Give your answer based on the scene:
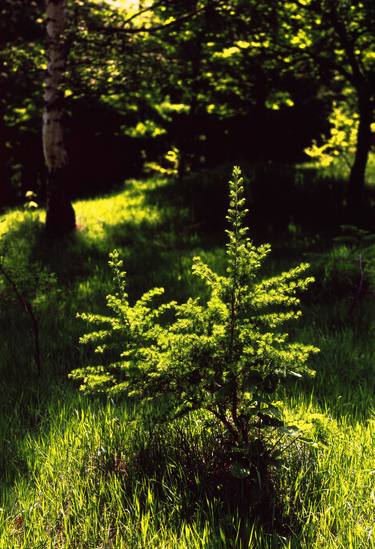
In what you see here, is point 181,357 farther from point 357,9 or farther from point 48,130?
point 357,9

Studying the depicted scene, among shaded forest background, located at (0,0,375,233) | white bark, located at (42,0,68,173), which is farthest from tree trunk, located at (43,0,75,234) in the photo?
shaded forest background, located at (0,0,375,233)

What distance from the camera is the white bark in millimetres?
7520

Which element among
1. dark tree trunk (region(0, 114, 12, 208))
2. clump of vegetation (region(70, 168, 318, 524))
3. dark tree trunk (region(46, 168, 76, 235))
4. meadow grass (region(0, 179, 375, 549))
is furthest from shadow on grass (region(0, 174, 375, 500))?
dark tree trunk (region(0, 114, 12, 208))

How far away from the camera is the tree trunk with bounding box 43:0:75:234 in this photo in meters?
7.54

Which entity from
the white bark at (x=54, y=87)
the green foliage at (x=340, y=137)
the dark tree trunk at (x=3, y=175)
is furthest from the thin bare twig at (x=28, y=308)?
the dark tree trunk at (x=3, y=175)

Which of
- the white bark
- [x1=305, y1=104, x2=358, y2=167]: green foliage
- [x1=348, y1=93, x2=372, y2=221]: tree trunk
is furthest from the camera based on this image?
[x1=305, y1=104, x2=358, y2=167]: green foliage

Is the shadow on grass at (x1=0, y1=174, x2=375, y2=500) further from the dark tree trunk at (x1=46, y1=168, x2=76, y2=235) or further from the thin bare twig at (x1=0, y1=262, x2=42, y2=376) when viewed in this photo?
the dark tree trunk at (x1=46, y1=168, x2=76, y2=235)

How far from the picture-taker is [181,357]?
256 centimetres

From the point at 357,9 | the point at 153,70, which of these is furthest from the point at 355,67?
the point at 153,70

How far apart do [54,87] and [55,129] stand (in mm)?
588

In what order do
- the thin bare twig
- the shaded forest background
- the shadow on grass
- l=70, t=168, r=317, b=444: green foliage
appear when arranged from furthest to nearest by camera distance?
the shaded forest background
the thin bare twig
the shadow on grass
l=70, t=168, r=317, b=444: green foliage

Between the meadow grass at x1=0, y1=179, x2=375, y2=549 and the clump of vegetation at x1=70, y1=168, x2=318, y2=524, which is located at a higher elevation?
the clump of vegetation at x1=70, y1=168, x2=318, y2=524

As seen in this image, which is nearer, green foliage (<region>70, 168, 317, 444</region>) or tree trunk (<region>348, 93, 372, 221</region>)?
green foliage (<region>70, 168, 317, 444</region>)

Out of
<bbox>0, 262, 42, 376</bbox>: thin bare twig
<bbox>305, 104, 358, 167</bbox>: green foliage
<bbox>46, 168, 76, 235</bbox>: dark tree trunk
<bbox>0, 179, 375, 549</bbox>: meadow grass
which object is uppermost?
<bbox>305, 104, 358, 167</bbox>: green foliage
